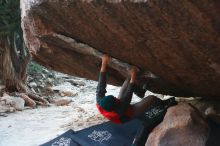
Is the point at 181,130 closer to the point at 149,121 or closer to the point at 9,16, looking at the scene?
the point at 149,121

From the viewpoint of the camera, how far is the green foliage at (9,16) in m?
10.5

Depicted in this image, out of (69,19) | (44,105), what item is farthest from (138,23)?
(44,105)

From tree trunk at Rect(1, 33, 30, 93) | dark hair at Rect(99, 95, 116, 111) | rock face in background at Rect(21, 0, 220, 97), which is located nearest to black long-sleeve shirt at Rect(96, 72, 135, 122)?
dark hair at Rect(99, 95, 116, 111)

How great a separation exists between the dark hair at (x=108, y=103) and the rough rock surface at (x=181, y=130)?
2.08 ft

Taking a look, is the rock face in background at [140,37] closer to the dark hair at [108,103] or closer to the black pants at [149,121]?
the black pants at [149,121]

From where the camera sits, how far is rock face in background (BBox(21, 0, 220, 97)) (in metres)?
3.23

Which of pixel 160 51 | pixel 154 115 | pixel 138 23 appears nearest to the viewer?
pixel 138 23

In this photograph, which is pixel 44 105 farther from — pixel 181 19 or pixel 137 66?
pixel 181 19

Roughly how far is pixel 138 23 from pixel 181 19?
Result: 493mm

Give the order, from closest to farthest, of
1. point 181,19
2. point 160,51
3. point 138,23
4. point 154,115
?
point 181,19, point 138,23, point 160,51, point 154,115

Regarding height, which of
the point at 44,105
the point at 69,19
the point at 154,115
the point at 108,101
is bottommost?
A: the point at 44,105

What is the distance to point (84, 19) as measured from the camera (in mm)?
3998

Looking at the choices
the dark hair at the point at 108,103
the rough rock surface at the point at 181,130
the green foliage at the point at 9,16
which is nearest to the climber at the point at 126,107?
the dark hair at the point at 108,103

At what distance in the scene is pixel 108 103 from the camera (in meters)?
4.50
